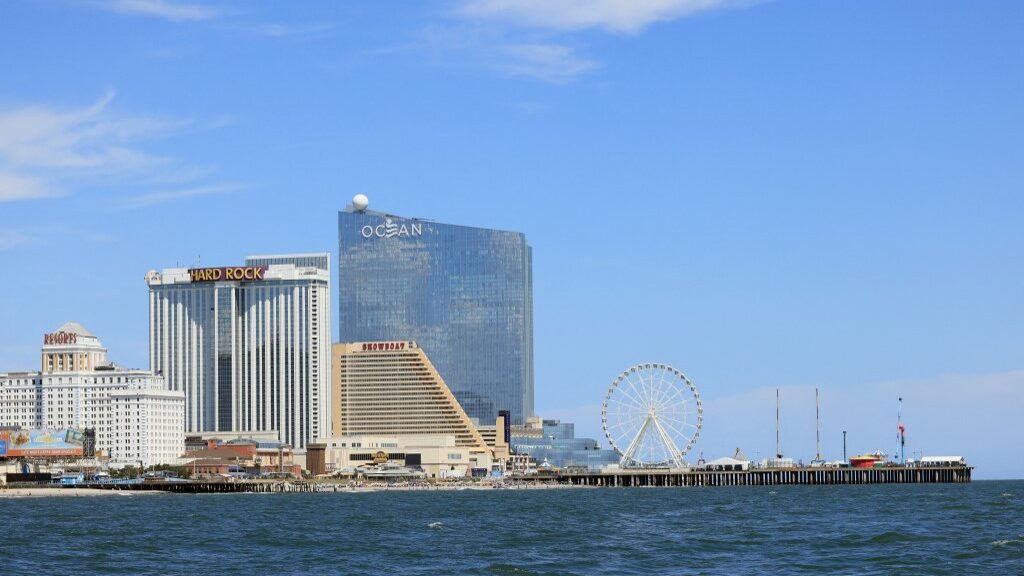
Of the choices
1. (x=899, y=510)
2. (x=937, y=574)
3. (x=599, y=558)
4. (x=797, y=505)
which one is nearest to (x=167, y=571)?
(x=599, y=558)

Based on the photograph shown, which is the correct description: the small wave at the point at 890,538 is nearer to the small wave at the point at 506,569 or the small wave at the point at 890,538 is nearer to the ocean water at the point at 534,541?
the ocean water at the point at 534,541

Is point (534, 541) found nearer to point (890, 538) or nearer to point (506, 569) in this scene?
point (506, 569)

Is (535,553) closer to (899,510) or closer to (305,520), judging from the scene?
(305,520)

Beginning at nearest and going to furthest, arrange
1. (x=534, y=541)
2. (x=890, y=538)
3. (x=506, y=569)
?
(x=506, y=569)
(x=890, y=538)
(x=534, y=541)

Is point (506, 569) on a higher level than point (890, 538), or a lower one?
higher

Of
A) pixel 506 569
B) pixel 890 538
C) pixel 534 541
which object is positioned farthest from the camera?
pixel 534 541

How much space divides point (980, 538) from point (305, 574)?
48330mm

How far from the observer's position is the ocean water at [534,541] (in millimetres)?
97750

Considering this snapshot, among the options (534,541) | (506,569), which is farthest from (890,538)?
(506,569)

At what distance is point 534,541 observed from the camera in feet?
388

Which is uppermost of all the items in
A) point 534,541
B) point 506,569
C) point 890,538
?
point 506,569

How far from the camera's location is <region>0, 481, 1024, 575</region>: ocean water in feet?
321

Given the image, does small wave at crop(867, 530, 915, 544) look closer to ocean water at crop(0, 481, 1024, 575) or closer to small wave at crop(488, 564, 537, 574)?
ocean water at crop(0, 481, 1024, 575)

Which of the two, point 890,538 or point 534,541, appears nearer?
point 890,538
